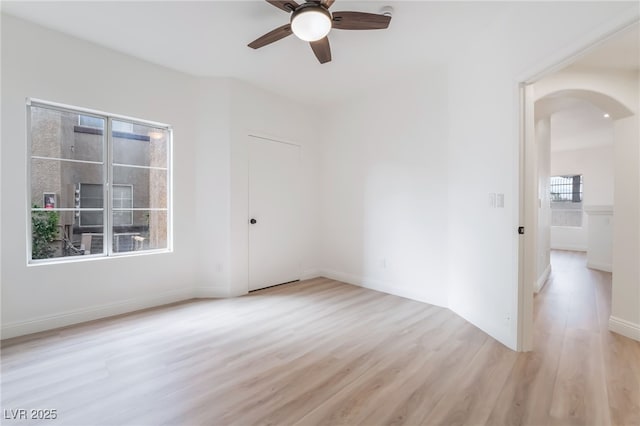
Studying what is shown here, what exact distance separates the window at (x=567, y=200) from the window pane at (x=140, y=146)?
10.2 meters

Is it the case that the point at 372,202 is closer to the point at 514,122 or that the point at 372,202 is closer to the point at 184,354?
the point at 514,122

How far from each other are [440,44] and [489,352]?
2905 millimetres

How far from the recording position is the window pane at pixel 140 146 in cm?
325

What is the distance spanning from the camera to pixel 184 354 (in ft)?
7.51

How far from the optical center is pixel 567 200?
8.30m

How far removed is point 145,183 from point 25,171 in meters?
1.04

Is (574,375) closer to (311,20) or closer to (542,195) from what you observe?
(311,20)

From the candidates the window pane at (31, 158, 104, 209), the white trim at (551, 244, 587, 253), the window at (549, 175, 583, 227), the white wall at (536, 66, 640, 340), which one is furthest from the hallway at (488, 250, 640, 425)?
the window at (549, 175, 583, 227)

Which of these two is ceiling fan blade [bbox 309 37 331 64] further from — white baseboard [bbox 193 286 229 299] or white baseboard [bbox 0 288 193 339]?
white baseboard [bbox 0 288 193 339]

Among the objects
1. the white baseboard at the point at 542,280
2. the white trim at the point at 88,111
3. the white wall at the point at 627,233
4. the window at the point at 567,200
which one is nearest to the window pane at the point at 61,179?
the white trim at the point at 88,111

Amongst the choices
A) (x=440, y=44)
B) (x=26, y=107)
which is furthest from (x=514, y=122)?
(x=26, y=107)

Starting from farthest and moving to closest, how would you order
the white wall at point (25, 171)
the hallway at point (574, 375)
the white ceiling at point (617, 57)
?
the white wall at point (25, 171) < the white ceiling at point (617, 57) < the hallway at point (574, 375)

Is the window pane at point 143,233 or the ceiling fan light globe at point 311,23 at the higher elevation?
the ceiling fan light globe at point 311,23

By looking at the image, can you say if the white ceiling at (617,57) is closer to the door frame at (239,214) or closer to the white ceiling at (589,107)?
the white ceiling at (589,107)
